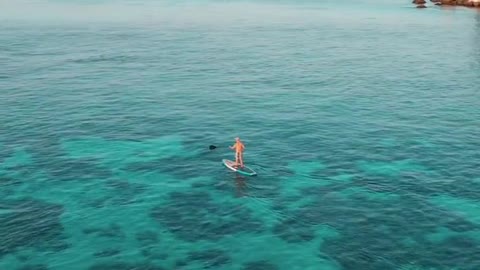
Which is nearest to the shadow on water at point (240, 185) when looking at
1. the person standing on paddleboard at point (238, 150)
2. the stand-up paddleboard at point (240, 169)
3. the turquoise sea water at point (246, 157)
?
the turquoise sea water at point (246, 157)

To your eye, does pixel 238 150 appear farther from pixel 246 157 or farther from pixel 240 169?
pixel 246 157

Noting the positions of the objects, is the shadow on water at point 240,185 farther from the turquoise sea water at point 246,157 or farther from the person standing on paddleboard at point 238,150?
the person standing on paddleboard at point 238,150

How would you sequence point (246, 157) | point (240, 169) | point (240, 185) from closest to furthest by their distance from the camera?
point (240, 185), point (240, 169), point (246, 157)

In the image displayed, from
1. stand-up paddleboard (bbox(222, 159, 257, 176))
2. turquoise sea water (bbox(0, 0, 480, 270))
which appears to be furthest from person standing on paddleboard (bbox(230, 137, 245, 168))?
turquoise sea water (bbox(0, 0, 480, 270))

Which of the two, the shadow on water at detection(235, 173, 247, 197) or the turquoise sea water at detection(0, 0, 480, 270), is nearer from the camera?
the turquoise sea water at detection(0, 0, 480, 270)

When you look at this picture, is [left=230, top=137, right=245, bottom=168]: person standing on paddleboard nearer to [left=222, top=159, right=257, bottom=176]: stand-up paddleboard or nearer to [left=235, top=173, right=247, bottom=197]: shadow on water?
[left=222, top=159, right=257, bottom=176]: stand-up paddleboard

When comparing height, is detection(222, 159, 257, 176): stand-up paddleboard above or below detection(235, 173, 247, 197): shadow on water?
above

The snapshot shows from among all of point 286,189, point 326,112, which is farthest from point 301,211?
point 326,112

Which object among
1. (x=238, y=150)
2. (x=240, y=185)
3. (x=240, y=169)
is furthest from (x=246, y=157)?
(x=240, y=185)

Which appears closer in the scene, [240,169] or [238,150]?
[238,150]
